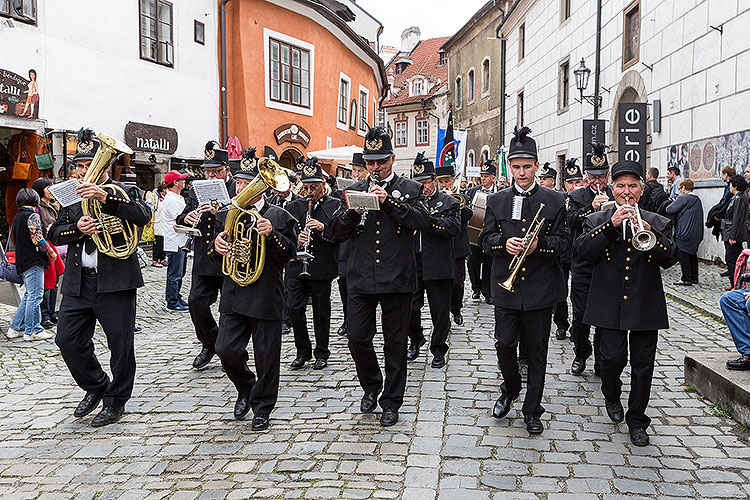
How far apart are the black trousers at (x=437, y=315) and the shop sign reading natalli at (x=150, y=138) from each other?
1094cm

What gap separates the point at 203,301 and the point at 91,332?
139cm

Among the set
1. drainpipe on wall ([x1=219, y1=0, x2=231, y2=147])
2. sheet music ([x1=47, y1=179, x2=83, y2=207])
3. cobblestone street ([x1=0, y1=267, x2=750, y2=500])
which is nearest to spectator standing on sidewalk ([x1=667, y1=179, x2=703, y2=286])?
cobblestone street ([x1=0, y1=267, x2=750, y2=500])

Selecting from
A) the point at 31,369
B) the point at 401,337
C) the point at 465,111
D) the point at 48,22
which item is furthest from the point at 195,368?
the point at 465,111

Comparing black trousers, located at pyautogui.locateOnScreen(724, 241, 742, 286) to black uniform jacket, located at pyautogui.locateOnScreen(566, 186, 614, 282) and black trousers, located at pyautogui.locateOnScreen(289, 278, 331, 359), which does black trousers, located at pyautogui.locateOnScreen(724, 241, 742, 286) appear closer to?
black uniform jacket, located at pyautogui.locateOnScreen(566, 186, 614, 282)

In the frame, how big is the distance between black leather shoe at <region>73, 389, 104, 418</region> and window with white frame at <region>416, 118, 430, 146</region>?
50181 mm

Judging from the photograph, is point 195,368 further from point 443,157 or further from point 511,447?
point 443,157

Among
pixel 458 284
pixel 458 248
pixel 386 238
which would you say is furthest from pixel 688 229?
pixel 386 238

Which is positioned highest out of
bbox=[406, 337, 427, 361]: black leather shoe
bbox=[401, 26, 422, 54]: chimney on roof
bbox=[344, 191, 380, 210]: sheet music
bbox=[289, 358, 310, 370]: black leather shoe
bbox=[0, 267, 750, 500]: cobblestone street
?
bbox=[401, 26, 422, 54]: chimney on roof

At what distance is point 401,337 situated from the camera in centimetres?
532

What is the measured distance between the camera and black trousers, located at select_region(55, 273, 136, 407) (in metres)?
5.32

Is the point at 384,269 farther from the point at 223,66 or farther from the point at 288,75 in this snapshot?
the point at 288,75

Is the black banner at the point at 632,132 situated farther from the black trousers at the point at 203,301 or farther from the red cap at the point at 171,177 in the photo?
the black trousers at the point at 203,301

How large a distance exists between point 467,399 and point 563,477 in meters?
1.63

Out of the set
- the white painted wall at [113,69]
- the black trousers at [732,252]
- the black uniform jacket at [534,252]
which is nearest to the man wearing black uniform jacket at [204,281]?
the black uniform jacket at [534,252]
